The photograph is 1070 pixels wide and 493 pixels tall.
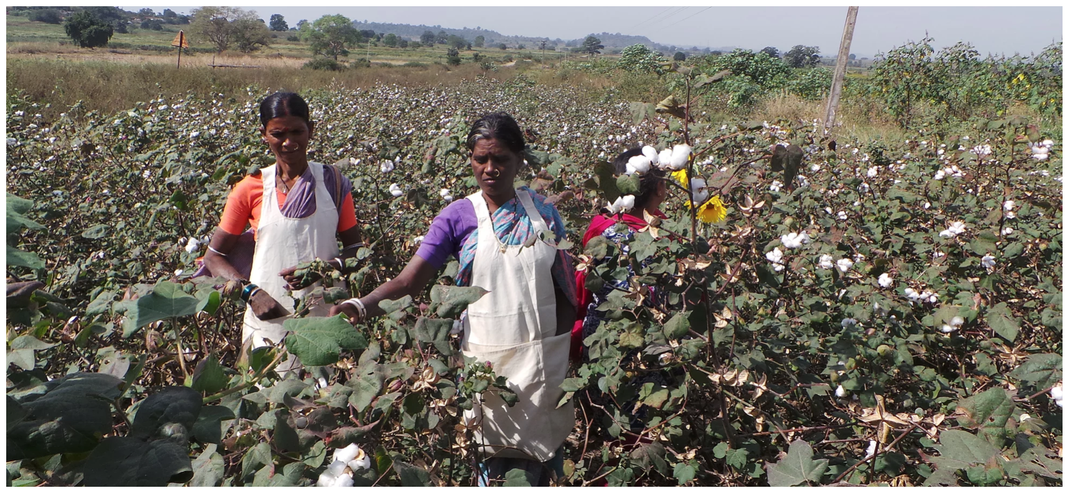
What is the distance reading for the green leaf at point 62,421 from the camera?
26.1 inches

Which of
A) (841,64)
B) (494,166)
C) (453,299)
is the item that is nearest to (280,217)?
(494,166)

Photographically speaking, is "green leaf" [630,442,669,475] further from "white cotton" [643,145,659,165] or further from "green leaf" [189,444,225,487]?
"green leaf" [189,444,225,487]

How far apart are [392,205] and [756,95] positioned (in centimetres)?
1452

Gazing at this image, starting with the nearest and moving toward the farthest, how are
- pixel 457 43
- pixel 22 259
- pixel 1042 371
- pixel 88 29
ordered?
pixel 22 259 → pixel 1042 371 → pixel 88 29 → pixel 457 43

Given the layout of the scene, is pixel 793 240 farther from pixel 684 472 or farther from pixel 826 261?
pixel 684 472

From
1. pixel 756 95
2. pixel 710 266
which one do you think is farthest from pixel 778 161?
pixel 756 95

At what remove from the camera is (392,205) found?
3.03 metres

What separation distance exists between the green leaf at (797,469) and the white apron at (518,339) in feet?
2.46

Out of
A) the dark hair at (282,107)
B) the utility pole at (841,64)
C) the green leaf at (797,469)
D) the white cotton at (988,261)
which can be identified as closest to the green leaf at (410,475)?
the green leaf at (797,469)

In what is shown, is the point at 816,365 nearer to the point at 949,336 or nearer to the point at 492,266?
the point at 949,336

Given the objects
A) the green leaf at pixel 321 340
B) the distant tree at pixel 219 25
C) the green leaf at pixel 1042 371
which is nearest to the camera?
the green leaf at pixel 321 340

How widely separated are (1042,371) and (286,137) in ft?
6.20

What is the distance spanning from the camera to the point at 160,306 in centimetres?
81

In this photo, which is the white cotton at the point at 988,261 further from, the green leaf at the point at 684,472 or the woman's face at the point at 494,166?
the woman's face at the point at 494,166
